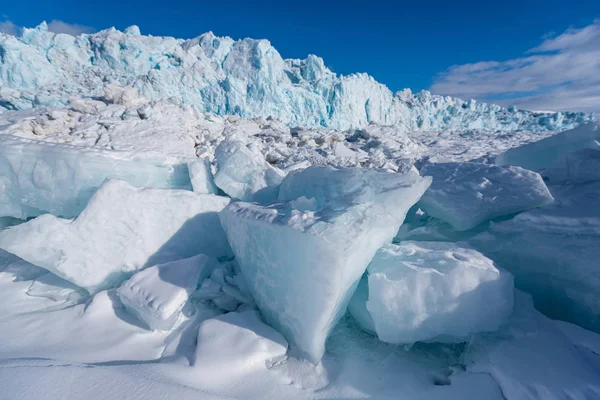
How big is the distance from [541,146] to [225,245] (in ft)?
7.86

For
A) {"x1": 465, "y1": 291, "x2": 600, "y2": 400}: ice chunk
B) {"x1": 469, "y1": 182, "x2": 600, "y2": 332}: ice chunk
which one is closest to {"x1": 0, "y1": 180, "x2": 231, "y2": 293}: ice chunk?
{"x1": 465, "y1": 291, "x2": 600, "y2": 400}: ice chunk

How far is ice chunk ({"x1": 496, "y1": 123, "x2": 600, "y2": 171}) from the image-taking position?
6.27ft

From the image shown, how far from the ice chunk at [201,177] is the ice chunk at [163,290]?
0.70 metres

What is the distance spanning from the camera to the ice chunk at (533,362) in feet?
3.22

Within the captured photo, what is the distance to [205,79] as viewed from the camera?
17672mm

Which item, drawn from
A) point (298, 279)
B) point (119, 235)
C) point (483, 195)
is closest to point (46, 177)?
point (119, 235)

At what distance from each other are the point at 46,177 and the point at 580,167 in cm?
325

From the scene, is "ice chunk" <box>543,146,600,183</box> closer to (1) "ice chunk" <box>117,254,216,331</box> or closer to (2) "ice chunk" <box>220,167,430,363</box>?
(2) "ice chunk" <box>220,167,430,363</box>

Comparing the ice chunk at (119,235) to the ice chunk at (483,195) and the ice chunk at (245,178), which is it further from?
the ice chunk at (483,195)

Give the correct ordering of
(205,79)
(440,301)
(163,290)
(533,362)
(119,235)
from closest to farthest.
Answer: (533,362), (440,301), (163,290), (119,235), (205,79)

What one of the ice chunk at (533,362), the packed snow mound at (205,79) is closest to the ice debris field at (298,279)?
the ice chunk at (533,362)

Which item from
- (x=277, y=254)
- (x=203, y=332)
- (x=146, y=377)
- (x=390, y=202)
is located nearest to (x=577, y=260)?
(x=390, y=202)

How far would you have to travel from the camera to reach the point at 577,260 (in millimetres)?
1272

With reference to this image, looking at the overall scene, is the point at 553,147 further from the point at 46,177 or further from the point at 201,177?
the point at 46,177
